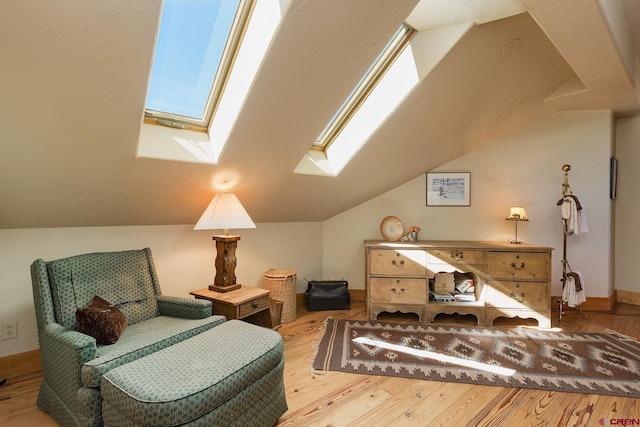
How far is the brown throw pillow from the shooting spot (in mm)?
1708

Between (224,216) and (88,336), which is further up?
(224,216)

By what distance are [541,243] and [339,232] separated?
235 centimetres

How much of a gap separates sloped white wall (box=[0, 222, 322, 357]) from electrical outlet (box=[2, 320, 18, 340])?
1.0 inches

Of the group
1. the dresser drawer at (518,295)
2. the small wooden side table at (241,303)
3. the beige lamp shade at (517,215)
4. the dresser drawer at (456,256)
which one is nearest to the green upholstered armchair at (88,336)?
the small wooden side table at (241,303)

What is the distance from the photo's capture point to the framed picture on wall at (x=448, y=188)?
3820 mm

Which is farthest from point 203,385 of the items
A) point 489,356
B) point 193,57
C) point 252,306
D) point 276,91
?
point 489,356

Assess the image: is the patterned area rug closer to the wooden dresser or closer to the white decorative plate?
the wooden dresser

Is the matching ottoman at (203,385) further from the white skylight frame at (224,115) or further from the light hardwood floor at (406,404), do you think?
the white skylight frame at (224,115)

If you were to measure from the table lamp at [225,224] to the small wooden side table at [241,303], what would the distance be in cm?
9

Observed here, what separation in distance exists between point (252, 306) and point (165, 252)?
0.94m

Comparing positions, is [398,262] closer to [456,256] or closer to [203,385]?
[456,256]

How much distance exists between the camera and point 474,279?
3396mm

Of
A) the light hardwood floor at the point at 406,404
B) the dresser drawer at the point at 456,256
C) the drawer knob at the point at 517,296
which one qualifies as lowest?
the light hardwood floor at the point at 406,404

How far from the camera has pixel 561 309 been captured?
3.26m
